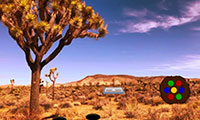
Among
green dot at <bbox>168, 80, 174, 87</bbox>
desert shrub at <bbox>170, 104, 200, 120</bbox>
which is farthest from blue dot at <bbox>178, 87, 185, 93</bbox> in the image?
desert shrub at <bbox>170, 104, 200, 120</bbox>

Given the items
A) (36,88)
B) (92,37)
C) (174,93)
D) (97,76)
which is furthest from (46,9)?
(97,76)

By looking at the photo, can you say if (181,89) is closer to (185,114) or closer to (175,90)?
(175,90)

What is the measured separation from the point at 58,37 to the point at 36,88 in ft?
9.64

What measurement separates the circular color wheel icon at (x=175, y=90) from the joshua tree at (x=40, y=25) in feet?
24.9

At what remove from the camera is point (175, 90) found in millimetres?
2723

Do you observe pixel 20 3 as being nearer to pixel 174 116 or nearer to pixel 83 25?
pixel 83 25

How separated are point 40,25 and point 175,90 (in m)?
7.74

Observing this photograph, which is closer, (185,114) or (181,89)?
(181,89)

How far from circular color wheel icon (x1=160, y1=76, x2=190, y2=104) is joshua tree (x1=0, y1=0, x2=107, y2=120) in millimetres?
7575

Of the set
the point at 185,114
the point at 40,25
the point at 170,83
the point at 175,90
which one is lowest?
the point at 185,114

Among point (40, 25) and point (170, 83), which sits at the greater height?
point (40, 25)

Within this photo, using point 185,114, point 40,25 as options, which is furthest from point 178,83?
point 40,25

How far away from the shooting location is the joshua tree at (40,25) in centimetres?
904

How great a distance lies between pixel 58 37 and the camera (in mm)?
10469
